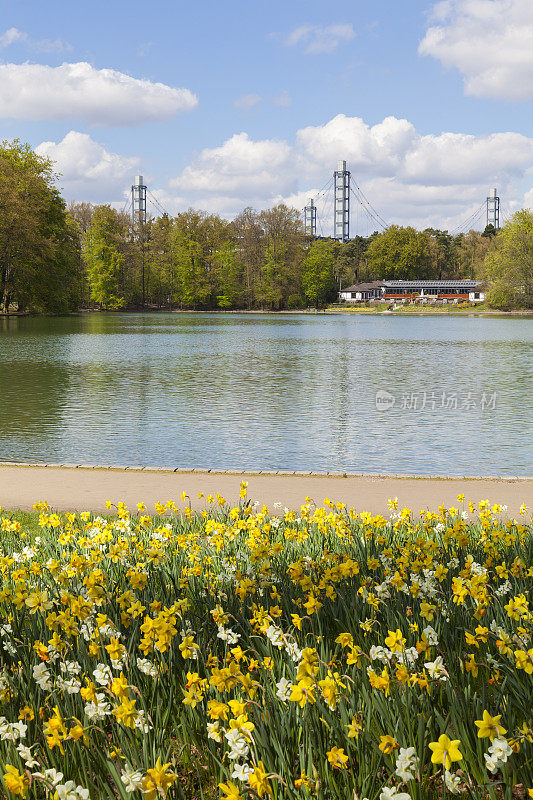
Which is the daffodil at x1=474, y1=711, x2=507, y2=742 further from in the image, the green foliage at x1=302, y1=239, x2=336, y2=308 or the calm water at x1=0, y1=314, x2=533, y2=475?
the green foliage at x1=302, y1=239, x2=336, y2=308

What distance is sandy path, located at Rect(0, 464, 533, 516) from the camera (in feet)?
29.4

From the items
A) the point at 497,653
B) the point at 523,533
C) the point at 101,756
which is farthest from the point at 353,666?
the point at 523,533

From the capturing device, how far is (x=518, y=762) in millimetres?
2756

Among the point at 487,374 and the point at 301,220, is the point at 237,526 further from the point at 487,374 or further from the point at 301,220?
the point at 301,220

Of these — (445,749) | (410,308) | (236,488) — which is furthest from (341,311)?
(445,749)

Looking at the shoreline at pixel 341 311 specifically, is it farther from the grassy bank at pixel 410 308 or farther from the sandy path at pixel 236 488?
the sandy path at pixel 236 488

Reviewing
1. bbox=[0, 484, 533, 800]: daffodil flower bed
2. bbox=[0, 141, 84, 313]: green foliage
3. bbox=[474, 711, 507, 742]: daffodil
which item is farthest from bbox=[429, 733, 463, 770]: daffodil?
bbox=[0, 141, 84, 313]: green foliage

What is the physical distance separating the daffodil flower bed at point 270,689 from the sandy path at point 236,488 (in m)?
3.77

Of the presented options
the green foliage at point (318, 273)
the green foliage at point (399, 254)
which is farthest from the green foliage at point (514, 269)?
the green foliage at point (399, 254)

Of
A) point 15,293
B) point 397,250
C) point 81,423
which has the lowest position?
point 81,423

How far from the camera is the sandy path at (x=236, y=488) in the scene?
897 cm

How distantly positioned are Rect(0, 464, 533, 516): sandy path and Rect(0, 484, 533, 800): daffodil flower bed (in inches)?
148

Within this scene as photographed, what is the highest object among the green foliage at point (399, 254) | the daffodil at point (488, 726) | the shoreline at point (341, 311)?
the green foliage at point (399, 254)

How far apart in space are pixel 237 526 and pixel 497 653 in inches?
114
